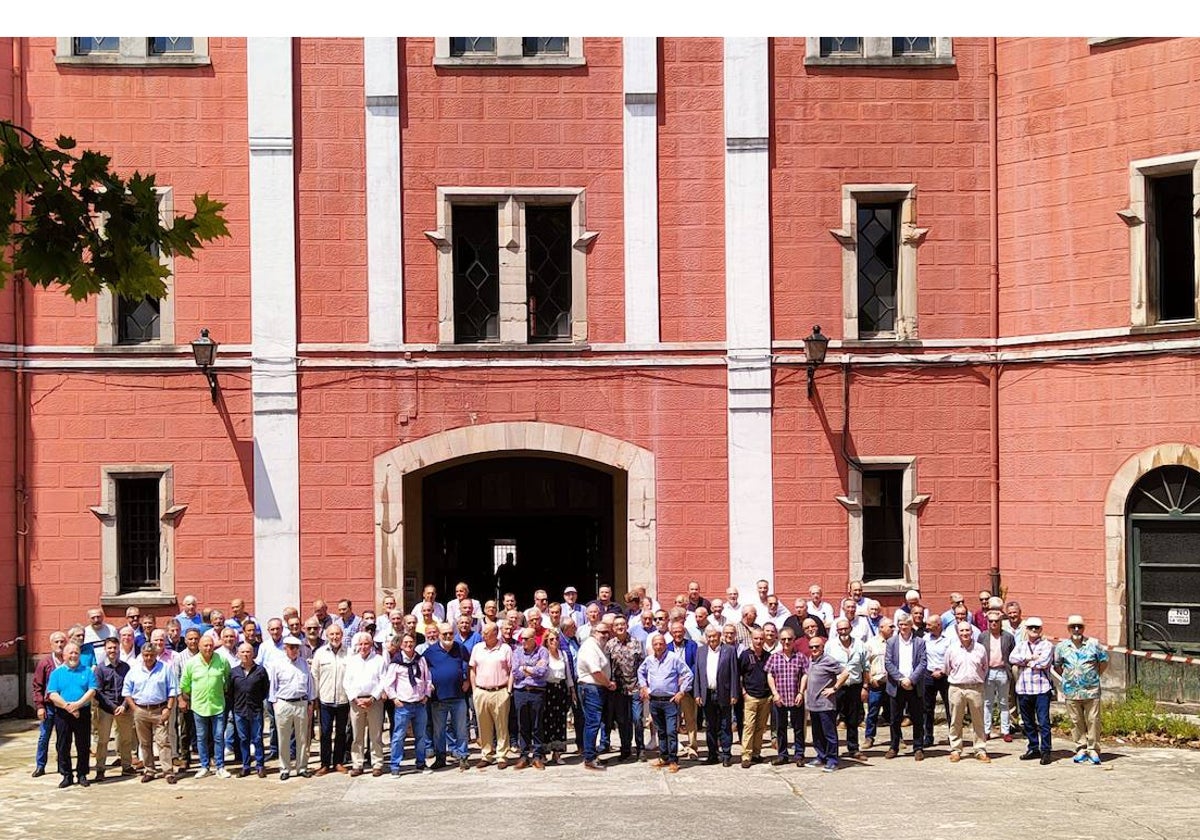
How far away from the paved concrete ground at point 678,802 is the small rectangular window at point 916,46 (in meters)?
9.38

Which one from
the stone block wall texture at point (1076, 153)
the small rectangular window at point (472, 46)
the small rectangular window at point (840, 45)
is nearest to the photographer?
the stone block wall texture at point (1076, 153)

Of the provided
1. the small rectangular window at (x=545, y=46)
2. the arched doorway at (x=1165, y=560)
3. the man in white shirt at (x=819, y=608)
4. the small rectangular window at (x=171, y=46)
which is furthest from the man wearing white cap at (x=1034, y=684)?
the small rectangular window at (x=171, y=46)

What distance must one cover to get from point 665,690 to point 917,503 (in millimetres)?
5790

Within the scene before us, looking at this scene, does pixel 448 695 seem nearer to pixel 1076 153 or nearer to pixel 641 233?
pixel 641 233

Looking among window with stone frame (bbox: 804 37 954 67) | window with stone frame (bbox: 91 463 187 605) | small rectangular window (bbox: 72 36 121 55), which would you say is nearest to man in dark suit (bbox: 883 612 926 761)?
window with stone frame (bbox: 804 37 954 67)

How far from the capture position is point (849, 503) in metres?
22.2

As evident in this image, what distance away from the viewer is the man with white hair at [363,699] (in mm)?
17906

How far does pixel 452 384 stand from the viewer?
2211cm

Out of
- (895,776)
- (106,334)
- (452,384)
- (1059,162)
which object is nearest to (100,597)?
(106,334)

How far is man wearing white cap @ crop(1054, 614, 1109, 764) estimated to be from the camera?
1792cm

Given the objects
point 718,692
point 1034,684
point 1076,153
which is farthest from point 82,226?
point 1076,153

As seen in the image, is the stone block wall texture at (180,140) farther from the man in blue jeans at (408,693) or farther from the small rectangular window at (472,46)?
the man in blue jeans at (408,693)

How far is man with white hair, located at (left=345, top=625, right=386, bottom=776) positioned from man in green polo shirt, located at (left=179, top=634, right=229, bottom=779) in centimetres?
125

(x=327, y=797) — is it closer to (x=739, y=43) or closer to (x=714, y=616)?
(x=714, y=616)
